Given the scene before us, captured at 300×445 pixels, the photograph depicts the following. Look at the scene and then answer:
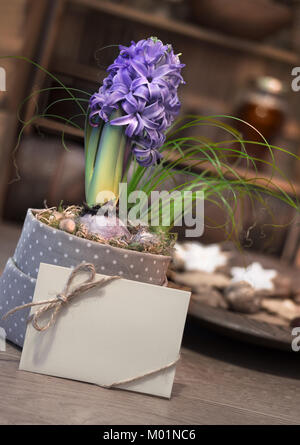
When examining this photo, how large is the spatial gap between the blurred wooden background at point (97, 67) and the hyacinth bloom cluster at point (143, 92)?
1.30 meters

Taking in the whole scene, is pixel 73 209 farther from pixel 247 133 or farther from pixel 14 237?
pixel 247 133

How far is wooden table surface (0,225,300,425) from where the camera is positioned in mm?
505

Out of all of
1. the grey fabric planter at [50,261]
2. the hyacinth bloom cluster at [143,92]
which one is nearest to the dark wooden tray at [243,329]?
the grey fabric planter at [50,261]

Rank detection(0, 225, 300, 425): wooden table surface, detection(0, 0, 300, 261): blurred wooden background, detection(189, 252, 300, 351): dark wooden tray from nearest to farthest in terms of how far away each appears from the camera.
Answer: detection(0, 225, 300, 425): wooden table surface, detection(189, 252, 300, 351): dark wooden tray, detection(0, 0, 300, 261): blurred wooden background

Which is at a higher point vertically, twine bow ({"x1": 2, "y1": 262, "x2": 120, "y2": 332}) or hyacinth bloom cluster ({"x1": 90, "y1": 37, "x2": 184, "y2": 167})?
hyacinth bloom cluster ({"x1": 90, "y1": 37, "x2": 184, "y2": 167})

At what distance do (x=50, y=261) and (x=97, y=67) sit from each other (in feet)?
4.62

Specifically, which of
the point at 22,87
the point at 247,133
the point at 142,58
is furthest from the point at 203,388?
the point at 22,87

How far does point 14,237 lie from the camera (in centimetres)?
146

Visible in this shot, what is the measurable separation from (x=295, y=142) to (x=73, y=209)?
6.41 ft

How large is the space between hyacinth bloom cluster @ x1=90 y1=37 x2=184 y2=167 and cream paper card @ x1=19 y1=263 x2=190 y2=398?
16cm

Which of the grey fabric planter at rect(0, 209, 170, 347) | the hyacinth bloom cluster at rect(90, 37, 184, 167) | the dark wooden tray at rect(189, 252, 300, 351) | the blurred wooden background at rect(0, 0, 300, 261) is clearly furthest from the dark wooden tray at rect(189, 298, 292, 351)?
the blurred wooden background at rect(0, 0, 300, 261)

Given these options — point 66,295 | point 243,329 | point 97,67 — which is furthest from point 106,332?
point 97,67

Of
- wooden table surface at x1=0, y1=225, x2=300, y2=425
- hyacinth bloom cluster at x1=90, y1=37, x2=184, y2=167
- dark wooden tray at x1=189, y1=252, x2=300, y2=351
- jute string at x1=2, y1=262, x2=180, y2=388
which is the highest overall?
hyacinth bloom cluster at x1=90, y1=37, x2=184, y2=167

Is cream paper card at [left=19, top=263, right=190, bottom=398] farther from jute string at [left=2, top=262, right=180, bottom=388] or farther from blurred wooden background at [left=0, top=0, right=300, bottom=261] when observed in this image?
blurred wooden background at [left=0, top=0, right=300, bottom=261]
